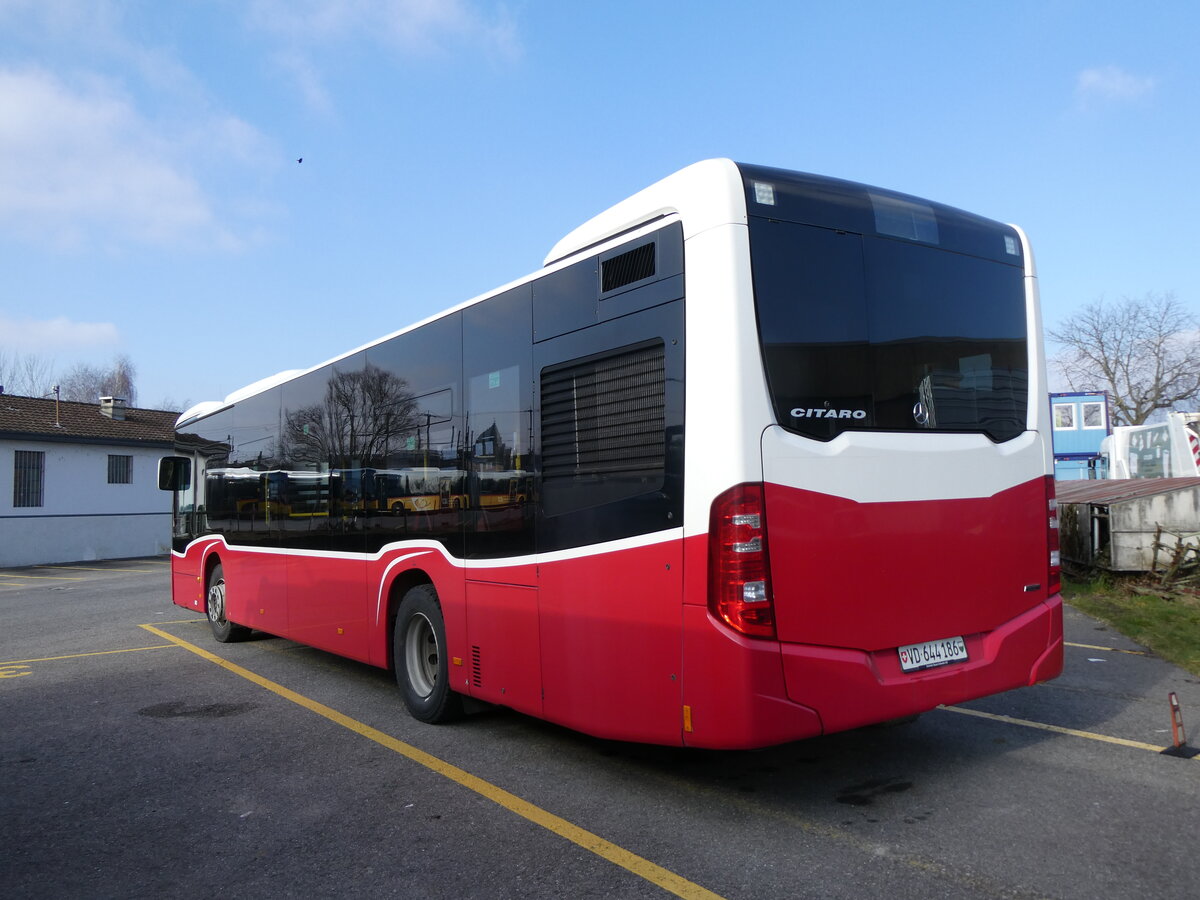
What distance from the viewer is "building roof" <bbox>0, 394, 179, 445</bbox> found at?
100ft

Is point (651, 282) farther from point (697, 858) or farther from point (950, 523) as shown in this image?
point (697, 858)

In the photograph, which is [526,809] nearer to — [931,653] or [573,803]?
[573,803]

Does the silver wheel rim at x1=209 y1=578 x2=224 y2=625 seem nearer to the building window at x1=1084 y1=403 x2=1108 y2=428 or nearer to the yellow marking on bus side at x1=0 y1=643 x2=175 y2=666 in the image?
the yellow marking on bus side at x1=0 y1=643 x2=175 y2=666

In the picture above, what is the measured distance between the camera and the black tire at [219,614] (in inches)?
423

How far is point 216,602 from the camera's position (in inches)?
430

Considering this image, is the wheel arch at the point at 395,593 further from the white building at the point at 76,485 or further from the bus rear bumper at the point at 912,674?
the white building at the point at 76,485

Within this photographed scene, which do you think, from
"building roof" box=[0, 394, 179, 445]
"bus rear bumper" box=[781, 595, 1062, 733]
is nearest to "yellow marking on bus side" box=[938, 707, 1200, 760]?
"bus rear bumper" box=[781, 595, 1062, 733]

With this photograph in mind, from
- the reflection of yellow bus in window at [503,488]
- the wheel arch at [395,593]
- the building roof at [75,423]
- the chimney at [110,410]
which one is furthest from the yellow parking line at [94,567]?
the reflection of yellow bus in window at [503,488]

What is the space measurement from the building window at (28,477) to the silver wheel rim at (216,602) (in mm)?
23466

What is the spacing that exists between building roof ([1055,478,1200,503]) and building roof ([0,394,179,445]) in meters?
28.9

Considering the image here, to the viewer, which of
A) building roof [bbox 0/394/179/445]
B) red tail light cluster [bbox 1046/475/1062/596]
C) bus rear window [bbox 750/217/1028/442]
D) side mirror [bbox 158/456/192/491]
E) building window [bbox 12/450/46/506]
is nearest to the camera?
bus rear window [bbox 750/217/1028/442]

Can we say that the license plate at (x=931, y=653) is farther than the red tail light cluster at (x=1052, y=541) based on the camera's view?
No

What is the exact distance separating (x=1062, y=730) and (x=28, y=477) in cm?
3287

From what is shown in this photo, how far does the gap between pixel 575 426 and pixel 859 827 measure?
8.41 feet
